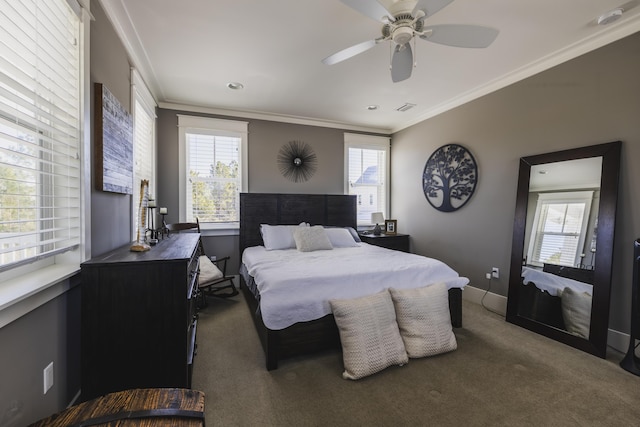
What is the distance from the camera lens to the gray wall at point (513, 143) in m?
2.35

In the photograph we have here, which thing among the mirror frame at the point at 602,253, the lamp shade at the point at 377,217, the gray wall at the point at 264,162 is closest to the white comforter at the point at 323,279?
the mirror frame at the point at 602,253

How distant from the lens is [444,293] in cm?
244

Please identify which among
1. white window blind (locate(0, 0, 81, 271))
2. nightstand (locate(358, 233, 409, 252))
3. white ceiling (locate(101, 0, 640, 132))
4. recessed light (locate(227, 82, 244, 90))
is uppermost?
white ceiling (locate(101, 0, 640, 132))

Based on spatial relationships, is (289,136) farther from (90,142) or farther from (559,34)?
(559,34)

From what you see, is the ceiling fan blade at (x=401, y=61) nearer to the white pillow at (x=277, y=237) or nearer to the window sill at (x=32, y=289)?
the white pillow at (x=277, y=237)

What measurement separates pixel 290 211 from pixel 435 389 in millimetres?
3084

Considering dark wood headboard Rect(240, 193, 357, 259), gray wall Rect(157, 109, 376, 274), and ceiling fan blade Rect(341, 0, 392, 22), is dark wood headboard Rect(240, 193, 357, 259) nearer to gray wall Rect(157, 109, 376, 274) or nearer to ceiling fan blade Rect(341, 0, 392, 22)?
gray wall Rect(157, 109, 376, 274)

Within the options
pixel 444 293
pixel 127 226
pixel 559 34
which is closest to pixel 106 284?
pixel 127 226

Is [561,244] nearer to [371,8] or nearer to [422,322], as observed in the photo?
[422,322]

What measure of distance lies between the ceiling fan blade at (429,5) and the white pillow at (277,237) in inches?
111

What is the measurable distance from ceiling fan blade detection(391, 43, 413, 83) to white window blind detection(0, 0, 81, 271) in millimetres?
2099

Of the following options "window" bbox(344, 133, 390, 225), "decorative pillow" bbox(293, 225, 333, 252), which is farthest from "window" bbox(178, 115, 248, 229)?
"window" bbox(344, 133, 390, 225)

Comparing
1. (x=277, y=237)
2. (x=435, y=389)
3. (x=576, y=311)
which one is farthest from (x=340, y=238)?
(x=576, y=311)

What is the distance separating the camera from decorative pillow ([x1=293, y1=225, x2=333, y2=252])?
363 centimetres
